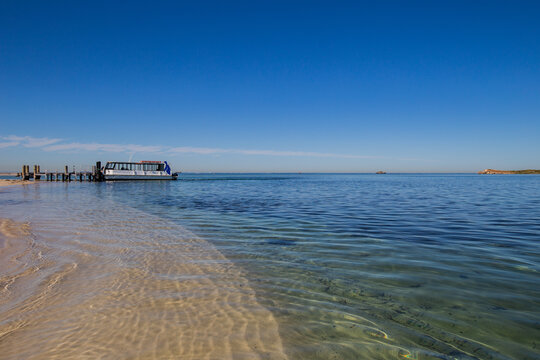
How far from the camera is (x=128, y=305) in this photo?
13.7 feet

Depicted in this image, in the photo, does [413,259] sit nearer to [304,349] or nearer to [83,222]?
[304,349]

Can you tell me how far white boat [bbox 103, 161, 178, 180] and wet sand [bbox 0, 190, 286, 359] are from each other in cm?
5687

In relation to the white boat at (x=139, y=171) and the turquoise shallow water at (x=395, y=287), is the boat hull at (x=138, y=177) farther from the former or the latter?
the turquoise shallow water at (x=395, y=287)

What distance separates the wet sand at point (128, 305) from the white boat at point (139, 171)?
187ft

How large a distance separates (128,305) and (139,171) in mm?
63059

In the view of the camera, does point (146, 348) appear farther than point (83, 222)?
No

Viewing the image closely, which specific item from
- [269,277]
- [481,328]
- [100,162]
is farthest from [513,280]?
[100,162]

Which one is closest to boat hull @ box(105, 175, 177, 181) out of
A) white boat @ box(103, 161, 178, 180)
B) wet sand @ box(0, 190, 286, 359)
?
white boat @ box(103, 161, 178, 180)

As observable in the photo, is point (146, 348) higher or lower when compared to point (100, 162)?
lower

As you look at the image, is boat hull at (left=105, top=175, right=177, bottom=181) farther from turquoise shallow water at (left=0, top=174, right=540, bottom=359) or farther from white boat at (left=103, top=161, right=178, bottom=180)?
turquoise shallow water at (left=0, top=174, right=540, bottom=359)

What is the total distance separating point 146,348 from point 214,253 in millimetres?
3994

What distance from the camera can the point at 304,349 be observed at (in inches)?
126

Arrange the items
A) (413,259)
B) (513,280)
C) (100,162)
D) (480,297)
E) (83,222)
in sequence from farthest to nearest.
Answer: (100,162) → (83,222) → (413,259) → (513,280) → (480,297)

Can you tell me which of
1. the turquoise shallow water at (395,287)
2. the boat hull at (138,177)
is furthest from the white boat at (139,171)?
the turquoise shallow water at (395,287)
